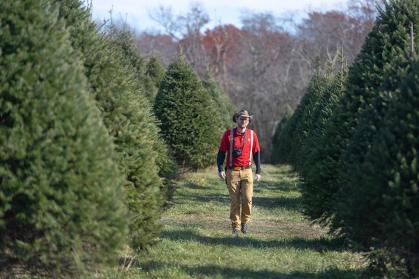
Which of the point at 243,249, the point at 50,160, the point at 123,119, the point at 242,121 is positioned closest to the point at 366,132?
the point at 243,249

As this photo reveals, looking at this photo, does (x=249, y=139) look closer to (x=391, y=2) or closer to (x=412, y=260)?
(x=391, y=2)

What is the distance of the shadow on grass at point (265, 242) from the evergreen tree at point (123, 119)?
2.01 meters

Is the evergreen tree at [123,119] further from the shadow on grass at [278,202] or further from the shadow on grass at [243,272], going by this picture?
the shadow on grass at [278,202]

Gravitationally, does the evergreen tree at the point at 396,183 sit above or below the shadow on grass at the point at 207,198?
above

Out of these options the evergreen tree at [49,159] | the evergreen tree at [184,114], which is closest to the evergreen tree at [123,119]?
the evergreen tree at [49,159]

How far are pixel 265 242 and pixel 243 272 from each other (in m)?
2.29

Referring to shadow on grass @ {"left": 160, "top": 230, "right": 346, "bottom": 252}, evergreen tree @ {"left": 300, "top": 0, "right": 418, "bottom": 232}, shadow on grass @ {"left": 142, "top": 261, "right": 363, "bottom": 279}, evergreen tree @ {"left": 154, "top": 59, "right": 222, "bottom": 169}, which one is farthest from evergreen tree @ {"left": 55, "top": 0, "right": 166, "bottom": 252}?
evergreen tree @ {"left": 154, "top": 59, "right": 222, "bottom": 169}

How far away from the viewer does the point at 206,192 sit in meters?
17.0

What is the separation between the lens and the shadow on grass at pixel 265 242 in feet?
30.6

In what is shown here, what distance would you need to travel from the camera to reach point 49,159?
216 inches

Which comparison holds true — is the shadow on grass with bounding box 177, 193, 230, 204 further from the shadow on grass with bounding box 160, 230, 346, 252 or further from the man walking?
the shadow on grass with bounding box 160, 230, 346, 252

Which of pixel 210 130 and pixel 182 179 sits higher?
pixel 210 130

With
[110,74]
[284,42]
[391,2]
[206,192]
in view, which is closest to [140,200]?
[110,74]

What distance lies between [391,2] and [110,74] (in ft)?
14.7
